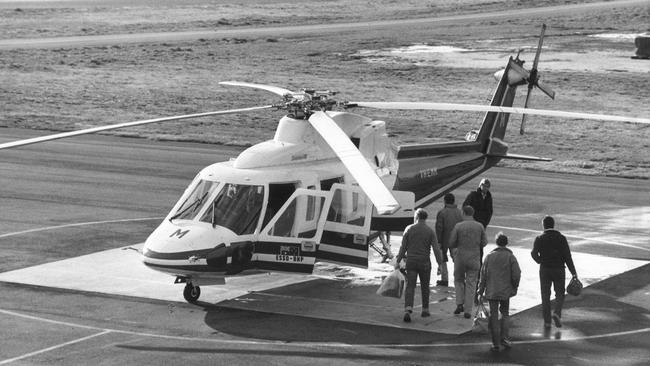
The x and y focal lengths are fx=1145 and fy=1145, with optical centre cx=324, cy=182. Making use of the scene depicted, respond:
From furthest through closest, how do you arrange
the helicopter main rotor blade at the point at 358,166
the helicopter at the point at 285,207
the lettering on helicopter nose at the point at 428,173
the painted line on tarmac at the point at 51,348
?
1. the lettering on helicopter nose at the point at 428,173
2. the helicopter at the point at 285,207
3. the painted line on tarmac at the point at 51,348
4. the helicopter main rotor blade at the point at 358,166

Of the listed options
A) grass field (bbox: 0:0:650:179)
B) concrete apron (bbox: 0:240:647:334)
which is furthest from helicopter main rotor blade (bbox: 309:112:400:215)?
grass field (bbox: 0:0:650:179)

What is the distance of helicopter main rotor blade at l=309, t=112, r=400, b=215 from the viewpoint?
596 inches

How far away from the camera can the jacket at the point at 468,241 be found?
19078 mm

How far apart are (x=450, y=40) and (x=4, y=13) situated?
36.8 m

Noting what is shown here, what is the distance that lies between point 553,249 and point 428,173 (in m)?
5.85

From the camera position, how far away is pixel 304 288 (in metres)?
21.6

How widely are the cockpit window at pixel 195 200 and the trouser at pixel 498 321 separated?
5571 mm

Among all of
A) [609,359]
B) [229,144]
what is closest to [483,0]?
[229,144]

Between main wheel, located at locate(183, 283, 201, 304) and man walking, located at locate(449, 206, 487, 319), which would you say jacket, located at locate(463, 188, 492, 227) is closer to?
man walking, located at locate(449, 206, 487, 319)

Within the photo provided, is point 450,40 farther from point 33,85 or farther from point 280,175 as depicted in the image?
point 280,175

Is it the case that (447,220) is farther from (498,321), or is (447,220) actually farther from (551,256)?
(498,321)

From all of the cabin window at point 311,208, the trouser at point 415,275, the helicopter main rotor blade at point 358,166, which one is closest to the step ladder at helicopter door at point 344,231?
the cabin window at point 311,208

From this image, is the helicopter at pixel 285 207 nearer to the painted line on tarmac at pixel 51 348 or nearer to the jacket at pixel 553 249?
the painted line on tarmac at pixel 51 348

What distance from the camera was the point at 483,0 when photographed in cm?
10156
